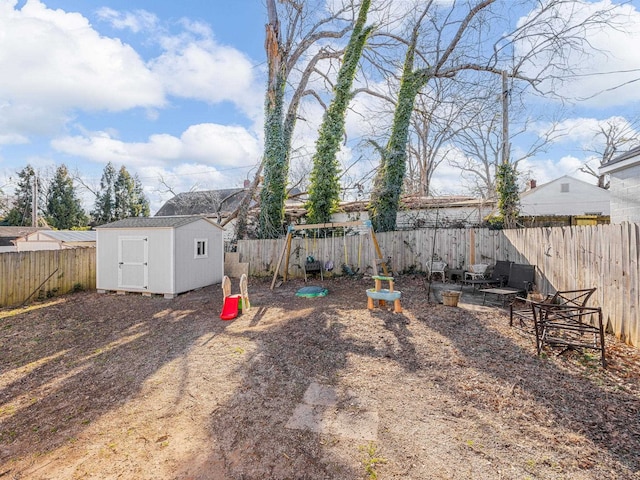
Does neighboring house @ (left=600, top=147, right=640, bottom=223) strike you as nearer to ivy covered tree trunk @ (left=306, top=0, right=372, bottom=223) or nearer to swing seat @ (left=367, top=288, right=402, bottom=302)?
swing seat @ (left=367, top=288, right=402, bottom=302)

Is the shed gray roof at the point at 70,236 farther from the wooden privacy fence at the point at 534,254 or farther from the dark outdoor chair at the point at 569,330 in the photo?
the dark outdoor chair at the point at 569,330

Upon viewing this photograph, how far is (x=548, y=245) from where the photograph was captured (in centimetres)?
619

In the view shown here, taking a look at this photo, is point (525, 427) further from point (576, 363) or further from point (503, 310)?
point (503, 310)

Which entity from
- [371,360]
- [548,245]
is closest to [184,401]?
[371,360]

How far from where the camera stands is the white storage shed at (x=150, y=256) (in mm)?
8641

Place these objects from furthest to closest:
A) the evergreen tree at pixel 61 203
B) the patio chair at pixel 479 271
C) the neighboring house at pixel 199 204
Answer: the evergreen tree at pixel 61 203, the neighboring house at pixel 199 204, the patio chair at pixel 479 271

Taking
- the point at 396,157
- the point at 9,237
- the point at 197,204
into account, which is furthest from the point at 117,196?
the point at 396,157

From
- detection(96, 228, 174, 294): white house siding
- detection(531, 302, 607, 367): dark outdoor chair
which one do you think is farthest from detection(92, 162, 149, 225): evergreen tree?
detection(531, 302, 607, 367): dark outdoor chair

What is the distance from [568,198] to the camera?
18.4 metres

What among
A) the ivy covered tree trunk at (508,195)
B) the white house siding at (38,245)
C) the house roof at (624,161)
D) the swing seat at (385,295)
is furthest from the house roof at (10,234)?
the house roof at (624,161)

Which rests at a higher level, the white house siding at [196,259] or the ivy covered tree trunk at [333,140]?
the ivy covered tree trunk at [333,140]

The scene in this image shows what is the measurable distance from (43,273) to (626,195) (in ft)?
47.2

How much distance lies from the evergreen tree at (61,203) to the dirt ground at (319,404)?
27.6 meters

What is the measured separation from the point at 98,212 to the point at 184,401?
110 feet
